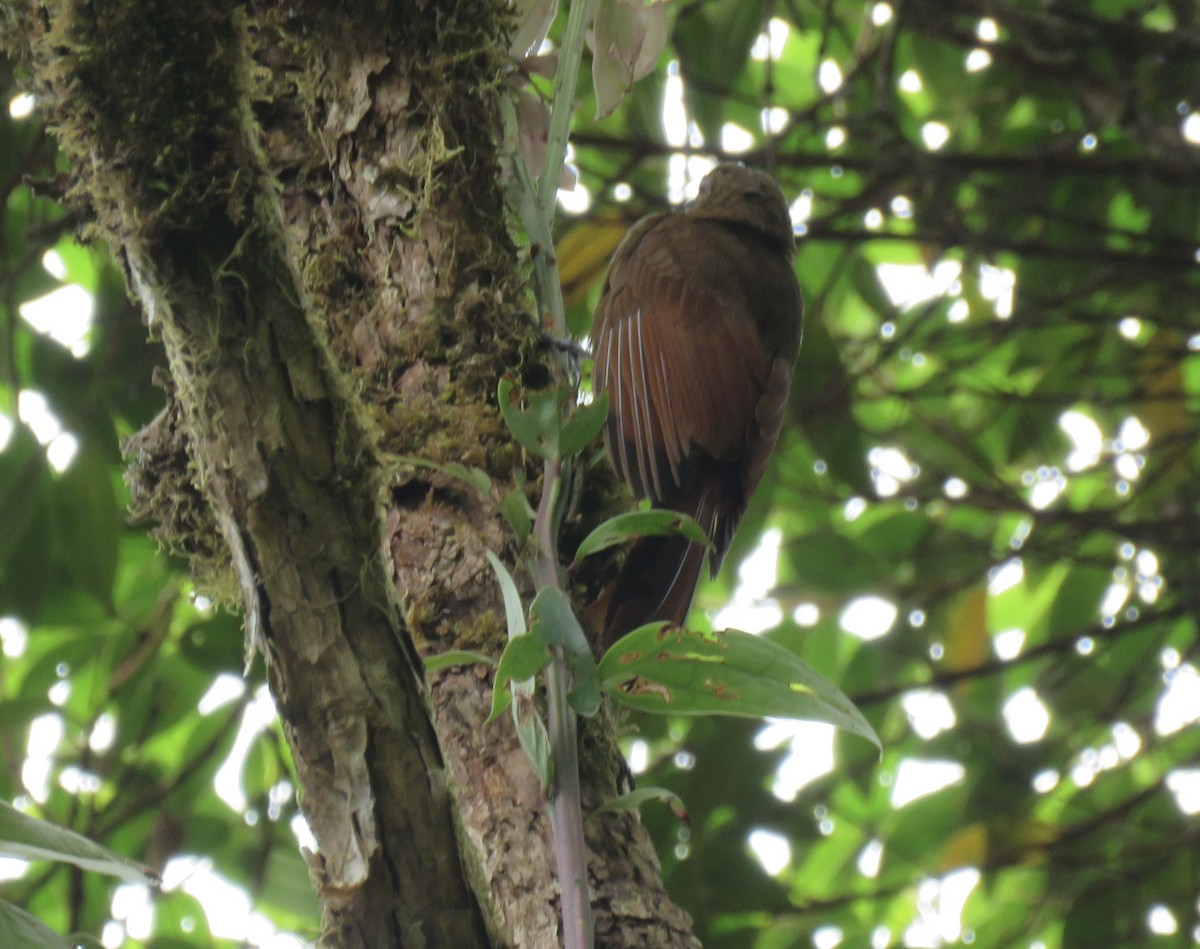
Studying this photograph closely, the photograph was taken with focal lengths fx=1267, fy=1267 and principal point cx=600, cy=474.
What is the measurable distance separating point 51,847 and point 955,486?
3.25 meters

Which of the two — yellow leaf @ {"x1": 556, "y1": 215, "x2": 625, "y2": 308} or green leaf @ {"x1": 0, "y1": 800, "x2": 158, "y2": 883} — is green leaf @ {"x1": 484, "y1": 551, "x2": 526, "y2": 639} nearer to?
green leaf @ {"x1": 0, "y1": 800, "x2": 158, "y2": 883}

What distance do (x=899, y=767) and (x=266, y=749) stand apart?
1.84 m

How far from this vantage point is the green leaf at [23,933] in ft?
2.33

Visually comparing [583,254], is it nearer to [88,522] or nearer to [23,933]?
[88,522]

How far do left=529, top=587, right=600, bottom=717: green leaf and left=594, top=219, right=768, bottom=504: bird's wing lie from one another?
1.48m

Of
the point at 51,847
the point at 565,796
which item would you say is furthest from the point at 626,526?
the point at 51,847

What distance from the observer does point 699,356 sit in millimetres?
2725

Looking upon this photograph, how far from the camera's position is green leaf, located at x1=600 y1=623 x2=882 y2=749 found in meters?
0.89

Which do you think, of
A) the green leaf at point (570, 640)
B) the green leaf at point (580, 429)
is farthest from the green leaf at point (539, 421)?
the green leaf at point (570, 640)

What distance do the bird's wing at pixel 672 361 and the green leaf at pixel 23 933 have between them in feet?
5.52

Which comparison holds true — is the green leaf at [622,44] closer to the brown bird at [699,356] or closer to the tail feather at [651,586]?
the tail feather at [651,586]

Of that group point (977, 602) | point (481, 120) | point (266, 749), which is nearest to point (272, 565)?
point (481, 120)

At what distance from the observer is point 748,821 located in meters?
2.82

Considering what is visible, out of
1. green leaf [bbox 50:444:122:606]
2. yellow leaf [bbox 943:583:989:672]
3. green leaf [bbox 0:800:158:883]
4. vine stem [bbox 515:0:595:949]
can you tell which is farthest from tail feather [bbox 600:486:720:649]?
yellow leaf [bbox 943:583:989:672]
